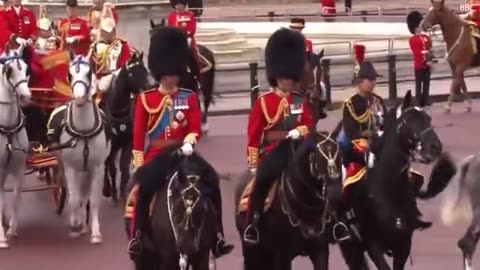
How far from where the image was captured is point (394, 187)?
10.4 m

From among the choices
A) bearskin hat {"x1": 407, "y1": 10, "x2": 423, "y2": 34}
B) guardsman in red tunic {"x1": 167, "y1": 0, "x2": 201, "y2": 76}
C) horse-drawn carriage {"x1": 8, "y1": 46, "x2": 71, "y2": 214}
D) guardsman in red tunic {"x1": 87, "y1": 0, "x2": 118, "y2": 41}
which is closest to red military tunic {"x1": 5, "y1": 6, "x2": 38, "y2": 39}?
guardsman in red tunic {"x1": 87, "y1": 0, "x2": 118, "y2": 41}

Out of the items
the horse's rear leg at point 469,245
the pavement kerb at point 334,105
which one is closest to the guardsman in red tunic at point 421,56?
the pavement kerb at point 334,105

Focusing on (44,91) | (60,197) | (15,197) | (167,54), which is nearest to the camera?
(167,54)

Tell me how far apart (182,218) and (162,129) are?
2.98ft

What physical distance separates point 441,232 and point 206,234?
5231 millimetres

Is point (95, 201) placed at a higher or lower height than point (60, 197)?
higher

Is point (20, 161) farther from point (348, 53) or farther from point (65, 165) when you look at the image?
point (348, 53)

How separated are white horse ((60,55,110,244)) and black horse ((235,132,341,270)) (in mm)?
3814

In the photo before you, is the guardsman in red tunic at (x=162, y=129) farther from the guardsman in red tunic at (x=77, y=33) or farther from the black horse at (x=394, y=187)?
the guardsman in red tunic at (x=77, y=33)

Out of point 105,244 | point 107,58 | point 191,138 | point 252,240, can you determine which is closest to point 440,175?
point 252,240

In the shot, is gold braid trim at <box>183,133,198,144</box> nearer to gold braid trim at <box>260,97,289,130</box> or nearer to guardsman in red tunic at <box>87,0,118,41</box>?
gold braid trim at <box>260,97,289,130</box>

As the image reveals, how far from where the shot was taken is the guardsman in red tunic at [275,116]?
9.95m

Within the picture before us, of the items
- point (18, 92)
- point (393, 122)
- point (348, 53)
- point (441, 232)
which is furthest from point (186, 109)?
point (348, 53)

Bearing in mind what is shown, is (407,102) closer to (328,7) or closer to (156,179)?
(156,179)
